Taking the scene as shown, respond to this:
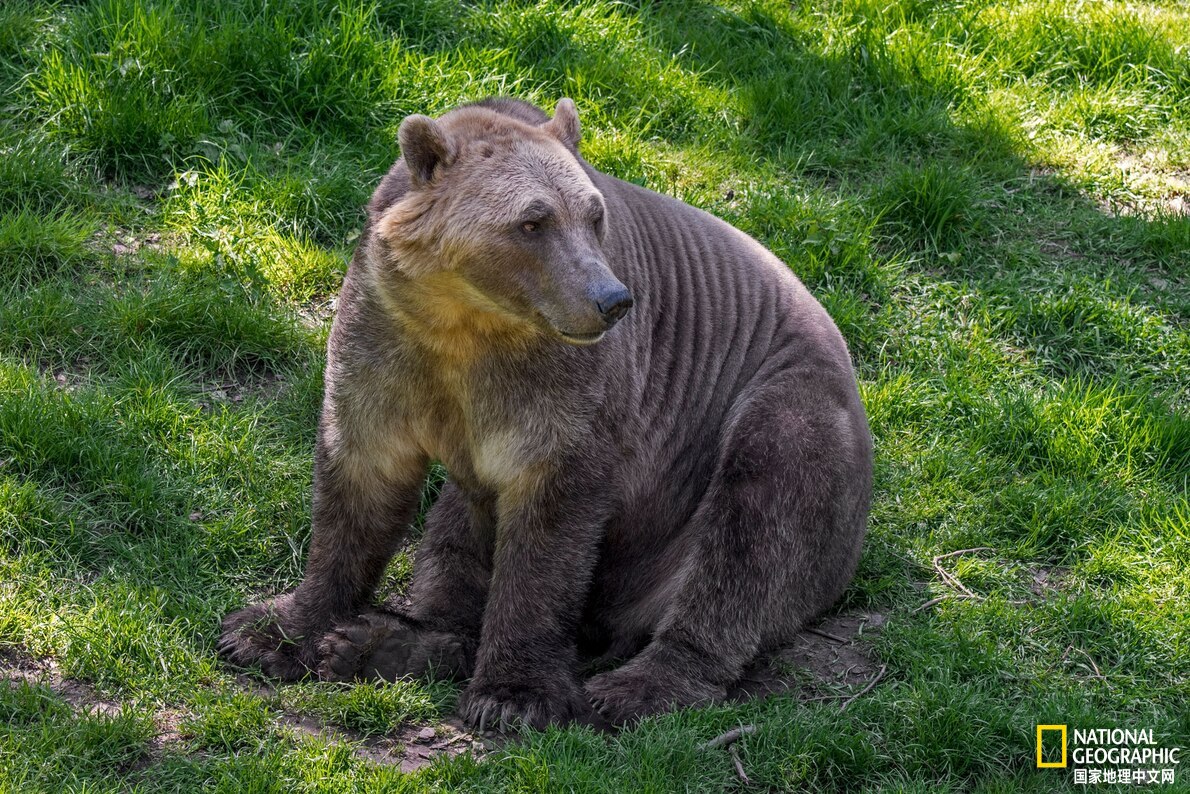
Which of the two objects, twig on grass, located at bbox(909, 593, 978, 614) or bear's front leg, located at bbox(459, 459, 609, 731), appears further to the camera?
twig on grass, located at bbox(909, 593, 978, 614)

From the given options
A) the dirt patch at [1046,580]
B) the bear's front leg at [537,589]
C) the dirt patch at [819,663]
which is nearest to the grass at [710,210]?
the dirt patch at [1046,580]

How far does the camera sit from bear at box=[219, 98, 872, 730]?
5.34m

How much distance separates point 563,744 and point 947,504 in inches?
107

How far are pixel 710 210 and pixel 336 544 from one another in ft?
11.8

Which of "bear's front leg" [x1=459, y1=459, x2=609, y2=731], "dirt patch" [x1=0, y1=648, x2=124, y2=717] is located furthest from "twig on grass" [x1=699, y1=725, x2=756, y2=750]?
"dirt patch" [x1=0, y1=648, x2=124, y2=717]

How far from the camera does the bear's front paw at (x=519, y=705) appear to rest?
5590 mm

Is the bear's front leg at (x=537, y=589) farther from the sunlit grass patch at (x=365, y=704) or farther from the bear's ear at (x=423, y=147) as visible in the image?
the bear's ear at (x=423, y=147)

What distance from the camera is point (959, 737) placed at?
215 inches

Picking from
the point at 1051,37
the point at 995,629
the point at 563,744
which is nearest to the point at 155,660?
the point at 563,744

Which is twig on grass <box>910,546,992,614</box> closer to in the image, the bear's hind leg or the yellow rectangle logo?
the bear's hind leg

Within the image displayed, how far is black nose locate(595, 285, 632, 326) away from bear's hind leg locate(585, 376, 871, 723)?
1293 millimetres

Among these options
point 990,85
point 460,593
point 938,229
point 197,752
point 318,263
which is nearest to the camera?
point 197,752

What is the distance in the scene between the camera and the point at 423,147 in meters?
5.32

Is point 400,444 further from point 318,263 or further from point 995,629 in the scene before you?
point 995,629
